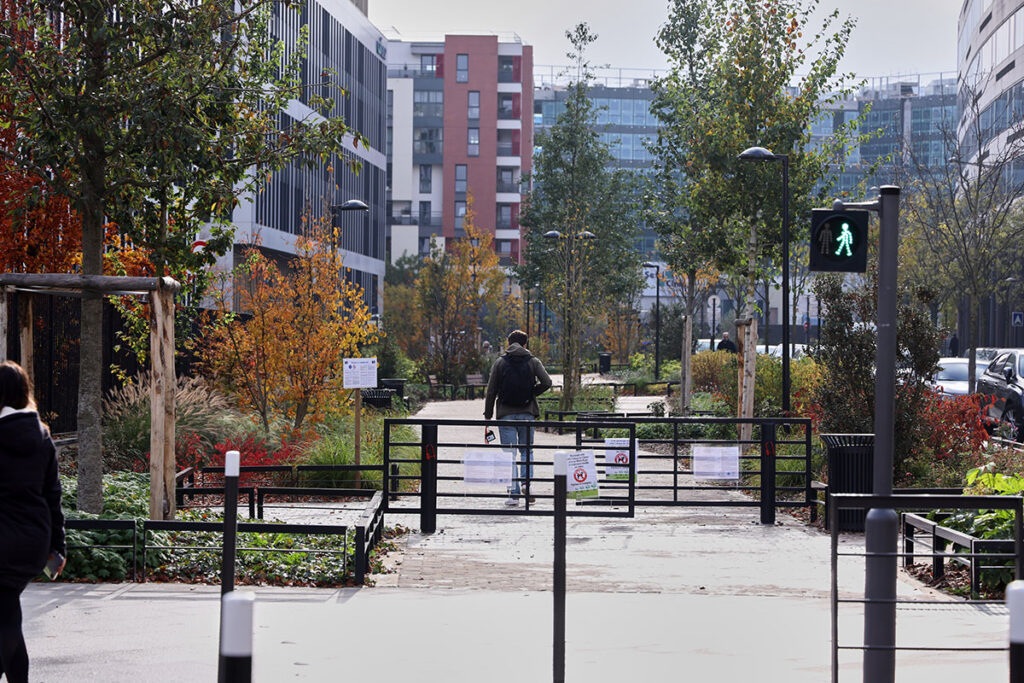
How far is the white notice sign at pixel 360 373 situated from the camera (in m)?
15.5

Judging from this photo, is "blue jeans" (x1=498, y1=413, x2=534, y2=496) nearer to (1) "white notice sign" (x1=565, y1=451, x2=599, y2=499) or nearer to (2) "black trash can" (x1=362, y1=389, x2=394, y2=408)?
(1) "white notice sign" (x1=565, y1=451, x2=599, y2=499)

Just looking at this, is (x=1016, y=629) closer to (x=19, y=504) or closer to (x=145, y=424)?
(x=19, y=504)

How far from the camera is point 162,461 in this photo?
10.6 m

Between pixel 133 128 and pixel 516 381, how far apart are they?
563 cm

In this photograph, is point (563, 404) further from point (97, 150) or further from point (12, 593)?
point (12, 593)

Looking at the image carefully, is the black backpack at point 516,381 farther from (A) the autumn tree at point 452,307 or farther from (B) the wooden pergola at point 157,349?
(A) the autumn tree at point 452,307

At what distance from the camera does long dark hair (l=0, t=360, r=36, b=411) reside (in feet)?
19.7

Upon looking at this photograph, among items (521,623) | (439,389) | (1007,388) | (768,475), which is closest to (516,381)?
(768,475)

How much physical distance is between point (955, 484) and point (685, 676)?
7930 mm

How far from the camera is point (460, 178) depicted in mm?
99875

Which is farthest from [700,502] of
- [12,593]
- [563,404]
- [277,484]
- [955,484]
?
[563,404]

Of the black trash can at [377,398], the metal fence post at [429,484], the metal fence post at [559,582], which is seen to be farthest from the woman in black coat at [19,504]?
the black trash can at [377,398]

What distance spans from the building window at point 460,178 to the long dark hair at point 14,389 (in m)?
94.4

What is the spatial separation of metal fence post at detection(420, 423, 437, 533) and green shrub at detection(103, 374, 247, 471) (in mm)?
3851
